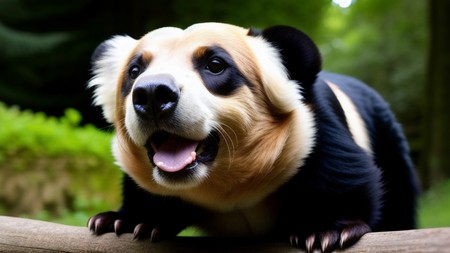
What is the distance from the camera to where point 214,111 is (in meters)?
2.62

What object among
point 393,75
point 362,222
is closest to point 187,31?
point 362,222

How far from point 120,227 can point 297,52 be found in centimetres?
115

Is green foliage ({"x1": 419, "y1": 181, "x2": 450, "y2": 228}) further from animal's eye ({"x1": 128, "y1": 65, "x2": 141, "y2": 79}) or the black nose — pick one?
the black nose

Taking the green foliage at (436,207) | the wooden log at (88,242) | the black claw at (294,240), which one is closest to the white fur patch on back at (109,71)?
the wooden log at (88,242)

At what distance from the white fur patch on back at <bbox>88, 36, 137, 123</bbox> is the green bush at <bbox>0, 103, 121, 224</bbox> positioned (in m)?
3.15

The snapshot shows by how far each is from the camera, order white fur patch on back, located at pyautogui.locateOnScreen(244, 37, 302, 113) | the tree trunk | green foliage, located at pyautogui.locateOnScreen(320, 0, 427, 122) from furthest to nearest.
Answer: green foliage, located at pyautogui.locateOnScreen(320, 0, 427, 122) < the tree trunk < white fur patch on back, located at pyautogui.locateOnScreen(244, 37, 302, 113)

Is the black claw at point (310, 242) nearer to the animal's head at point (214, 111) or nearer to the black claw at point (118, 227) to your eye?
the animal's head at point (214, 111)

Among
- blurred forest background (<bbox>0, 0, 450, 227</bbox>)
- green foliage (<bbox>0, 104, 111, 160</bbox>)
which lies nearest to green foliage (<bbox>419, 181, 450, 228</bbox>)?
blurred forest background (<bbox>0, 0, 450, 227</bbox>)

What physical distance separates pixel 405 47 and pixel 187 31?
1249cm

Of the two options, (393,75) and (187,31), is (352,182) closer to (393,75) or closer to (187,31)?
(187,31)

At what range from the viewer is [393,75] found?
14289mm

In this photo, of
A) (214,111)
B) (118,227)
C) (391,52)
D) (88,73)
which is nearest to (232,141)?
(214,111)

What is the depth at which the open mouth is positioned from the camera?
2.59 meters

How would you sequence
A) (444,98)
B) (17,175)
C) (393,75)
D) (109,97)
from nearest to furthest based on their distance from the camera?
(109,97)
(17,175)
(444,98)
(393,75)
